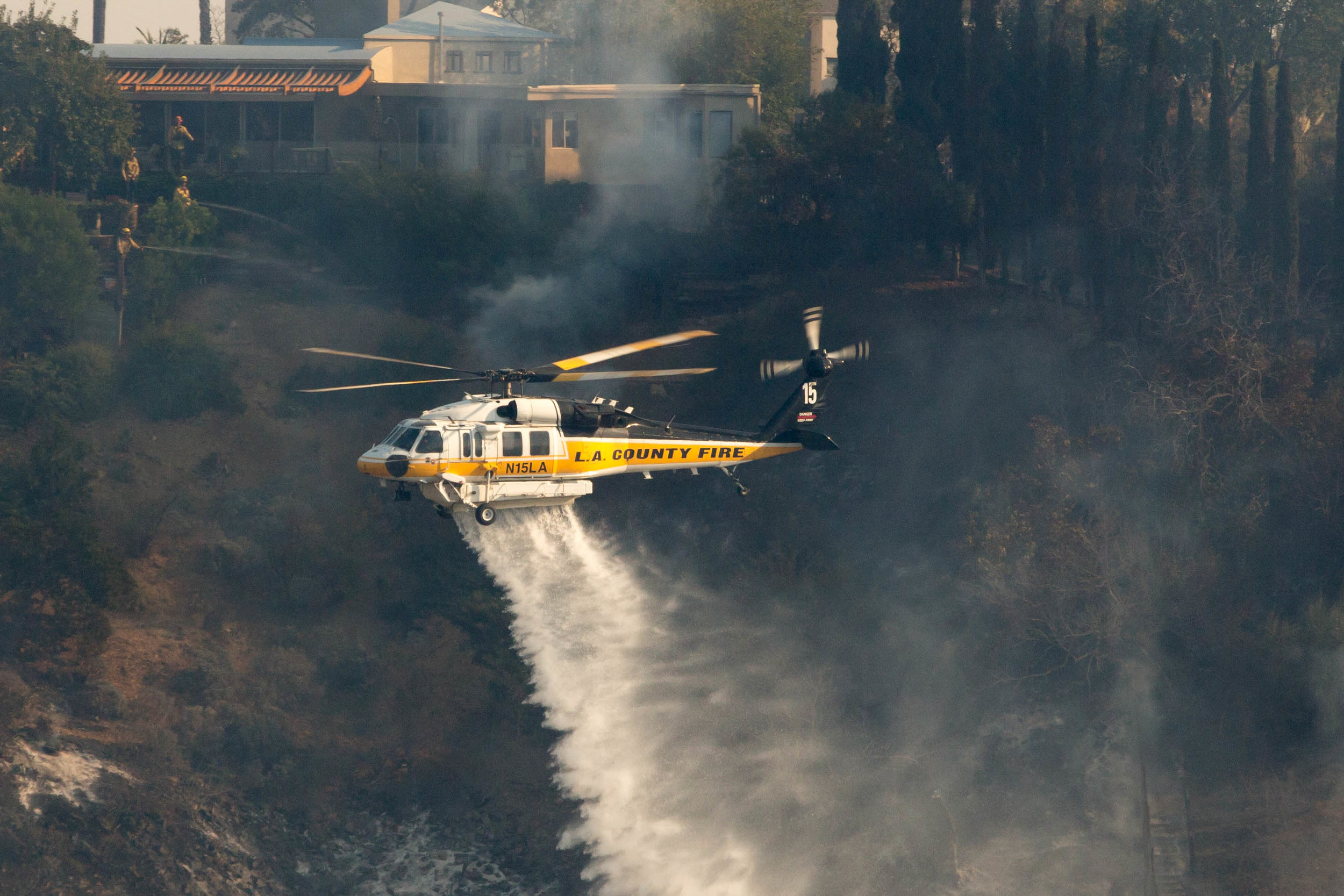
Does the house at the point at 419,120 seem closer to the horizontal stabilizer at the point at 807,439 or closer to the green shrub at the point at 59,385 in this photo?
the green shrub at the point at 59,385

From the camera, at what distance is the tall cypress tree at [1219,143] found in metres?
51.9

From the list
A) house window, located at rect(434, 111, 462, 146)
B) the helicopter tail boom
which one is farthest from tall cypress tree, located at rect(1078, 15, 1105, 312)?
house window, located at rect(434, 111, 462, 146)

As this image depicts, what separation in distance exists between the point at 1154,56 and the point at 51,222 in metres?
41.3

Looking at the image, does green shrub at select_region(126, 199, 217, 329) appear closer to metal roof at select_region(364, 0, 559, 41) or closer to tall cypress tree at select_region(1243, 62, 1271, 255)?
metal roof at select_region(364, 0, 559, 41)

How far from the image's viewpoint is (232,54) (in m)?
70.1

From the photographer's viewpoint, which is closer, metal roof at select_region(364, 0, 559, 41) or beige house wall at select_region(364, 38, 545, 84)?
beige house wall at select_region(364, 38, 545, 84)

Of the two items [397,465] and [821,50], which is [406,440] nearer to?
[397,465]

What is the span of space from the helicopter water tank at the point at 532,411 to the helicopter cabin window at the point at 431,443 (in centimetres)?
166

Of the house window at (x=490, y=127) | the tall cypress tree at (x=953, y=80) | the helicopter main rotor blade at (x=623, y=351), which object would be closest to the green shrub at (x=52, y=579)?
the helicopter main rotor blade at (x=623, y=351)

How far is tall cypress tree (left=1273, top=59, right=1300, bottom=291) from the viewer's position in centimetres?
5038

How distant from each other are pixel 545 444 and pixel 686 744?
69.8 ft

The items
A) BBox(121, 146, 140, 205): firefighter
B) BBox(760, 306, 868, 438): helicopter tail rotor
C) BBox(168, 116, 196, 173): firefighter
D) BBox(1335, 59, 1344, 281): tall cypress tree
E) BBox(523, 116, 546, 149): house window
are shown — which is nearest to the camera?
BBox(760, 306, 868, 438): helicopter tail rotor

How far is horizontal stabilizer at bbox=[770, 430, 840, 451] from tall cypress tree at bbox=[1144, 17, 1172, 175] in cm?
2318

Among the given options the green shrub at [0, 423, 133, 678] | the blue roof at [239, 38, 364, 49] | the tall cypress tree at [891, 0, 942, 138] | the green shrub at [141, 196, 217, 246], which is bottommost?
the green shrub at [0, 423, 133, 678]
